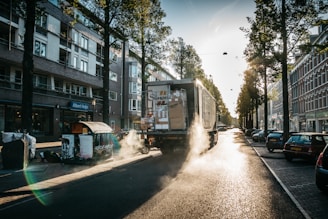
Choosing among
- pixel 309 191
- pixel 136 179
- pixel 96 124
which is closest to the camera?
pixel 309 191

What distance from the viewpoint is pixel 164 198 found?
613cm

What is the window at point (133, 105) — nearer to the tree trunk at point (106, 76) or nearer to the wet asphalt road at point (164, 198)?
the tree trunk at point (106, 76)

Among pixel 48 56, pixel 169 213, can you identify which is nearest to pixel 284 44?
pixel 169 213

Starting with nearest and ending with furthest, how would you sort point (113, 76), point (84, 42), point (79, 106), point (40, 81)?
point (40, 81) → point (79, 106) → point (84, 42) → point (113, 76)

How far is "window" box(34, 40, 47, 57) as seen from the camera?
2602 cm

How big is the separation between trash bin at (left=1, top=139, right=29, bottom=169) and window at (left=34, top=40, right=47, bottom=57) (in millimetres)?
18353

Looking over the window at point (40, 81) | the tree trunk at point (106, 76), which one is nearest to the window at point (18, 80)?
the window at point (40, 81)

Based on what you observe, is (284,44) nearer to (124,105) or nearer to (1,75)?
(1,75)

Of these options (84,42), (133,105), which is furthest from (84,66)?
(133,105)

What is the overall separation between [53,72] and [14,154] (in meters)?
19.1

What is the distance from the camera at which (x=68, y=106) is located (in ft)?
99.0

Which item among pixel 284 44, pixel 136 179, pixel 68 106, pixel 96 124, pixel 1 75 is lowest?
pixel 136 179

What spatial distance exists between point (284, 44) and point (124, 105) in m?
32.4

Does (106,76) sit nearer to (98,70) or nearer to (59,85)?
(59,85)
